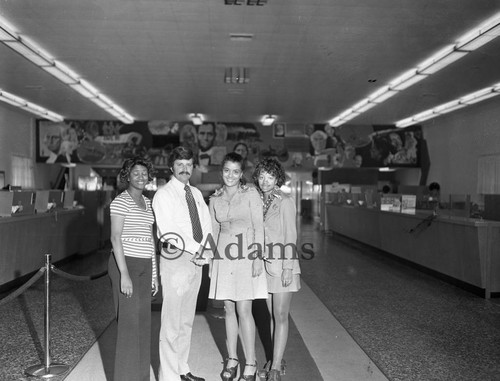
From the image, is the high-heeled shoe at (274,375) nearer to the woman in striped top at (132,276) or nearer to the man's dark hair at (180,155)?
the woman in striped top at (132,276)

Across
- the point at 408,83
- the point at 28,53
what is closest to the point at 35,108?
the point at 28,53

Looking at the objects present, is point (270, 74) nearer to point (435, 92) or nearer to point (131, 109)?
point (435, 92)

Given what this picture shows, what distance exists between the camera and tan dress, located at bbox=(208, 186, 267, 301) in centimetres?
309

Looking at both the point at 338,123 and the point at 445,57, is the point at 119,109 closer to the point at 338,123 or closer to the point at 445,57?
the point at 338,123

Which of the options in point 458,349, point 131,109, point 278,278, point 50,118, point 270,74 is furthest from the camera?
point 50,118

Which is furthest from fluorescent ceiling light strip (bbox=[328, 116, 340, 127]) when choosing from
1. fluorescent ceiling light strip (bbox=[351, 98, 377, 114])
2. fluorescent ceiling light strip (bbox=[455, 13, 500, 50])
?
fluorescent ceiling light strip (bbox=[455, 13, 500, 50])

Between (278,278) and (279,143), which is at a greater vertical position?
(279,143)

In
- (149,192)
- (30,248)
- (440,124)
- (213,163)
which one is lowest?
(30,248)

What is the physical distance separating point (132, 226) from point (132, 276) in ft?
1.03

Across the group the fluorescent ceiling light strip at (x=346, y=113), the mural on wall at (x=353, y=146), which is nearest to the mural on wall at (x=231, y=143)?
the mural on wall at (x=353, y=146)

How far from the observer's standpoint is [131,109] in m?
13.9

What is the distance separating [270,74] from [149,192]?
4.85 meters

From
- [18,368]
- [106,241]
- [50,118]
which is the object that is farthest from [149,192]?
[18,368]

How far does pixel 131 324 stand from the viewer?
9.33 feet
